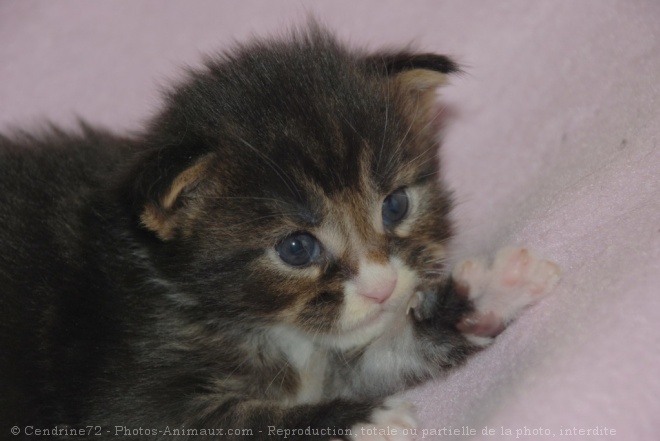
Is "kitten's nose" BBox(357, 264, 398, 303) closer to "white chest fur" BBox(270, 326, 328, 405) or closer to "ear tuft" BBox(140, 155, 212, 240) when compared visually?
"white chest fur" BBox(270, 326, 328, 405)

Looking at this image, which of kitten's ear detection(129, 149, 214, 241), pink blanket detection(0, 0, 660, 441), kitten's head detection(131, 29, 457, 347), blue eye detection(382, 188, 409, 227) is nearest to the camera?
pink blanket detection(0, 0, 660, 441)

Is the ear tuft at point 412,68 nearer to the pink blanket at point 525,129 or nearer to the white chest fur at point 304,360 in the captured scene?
the pink blanket at point 525,129

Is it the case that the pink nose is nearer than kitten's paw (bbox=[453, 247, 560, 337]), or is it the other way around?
the pink nose

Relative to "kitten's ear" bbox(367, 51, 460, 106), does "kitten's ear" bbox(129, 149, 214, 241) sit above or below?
below

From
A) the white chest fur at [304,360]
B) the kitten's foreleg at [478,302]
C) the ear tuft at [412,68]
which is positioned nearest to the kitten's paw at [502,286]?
the kitten's foreleg at [478,302]

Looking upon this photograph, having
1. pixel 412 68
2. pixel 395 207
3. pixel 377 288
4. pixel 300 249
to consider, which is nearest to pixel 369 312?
pixel 377 288

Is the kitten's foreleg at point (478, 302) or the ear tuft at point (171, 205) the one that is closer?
the ear tuft at point (171, 205)

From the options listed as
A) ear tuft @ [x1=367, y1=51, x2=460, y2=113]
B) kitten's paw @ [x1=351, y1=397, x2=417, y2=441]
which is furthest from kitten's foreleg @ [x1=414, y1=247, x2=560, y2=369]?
ear tuft @ [x1=367, y1=51, x2=460, y2=113]
